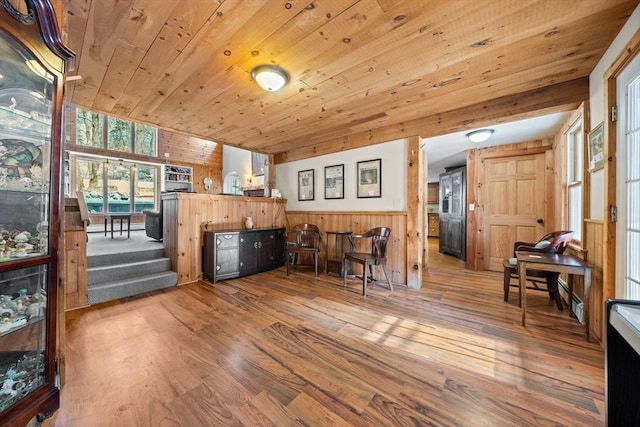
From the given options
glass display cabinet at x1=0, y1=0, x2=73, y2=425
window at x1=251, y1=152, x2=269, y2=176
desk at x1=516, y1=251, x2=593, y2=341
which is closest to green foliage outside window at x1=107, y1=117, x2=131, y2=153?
window at x1=251, y1=152, x2=269, y2=176

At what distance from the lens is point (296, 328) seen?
213 centimetres

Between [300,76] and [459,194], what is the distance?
4.51 meters

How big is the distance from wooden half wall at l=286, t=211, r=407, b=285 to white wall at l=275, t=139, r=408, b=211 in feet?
A: 0.34

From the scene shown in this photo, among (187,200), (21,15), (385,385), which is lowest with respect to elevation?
(385,385)

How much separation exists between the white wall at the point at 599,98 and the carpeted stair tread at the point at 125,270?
4826 mm

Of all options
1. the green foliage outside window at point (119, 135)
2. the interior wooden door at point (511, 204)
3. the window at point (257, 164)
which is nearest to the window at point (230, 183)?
the window at point (257, 164)

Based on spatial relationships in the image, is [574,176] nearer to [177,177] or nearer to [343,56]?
[343,56]

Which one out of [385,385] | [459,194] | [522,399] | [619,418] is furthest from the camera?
[459,194]

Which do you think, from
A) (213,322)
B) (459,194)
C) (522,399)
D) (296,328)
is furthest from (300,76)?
(459,194)

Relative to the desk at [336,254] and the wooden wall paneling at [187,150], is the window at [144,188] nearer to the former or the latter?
the wooden wall paneling at [187,150]

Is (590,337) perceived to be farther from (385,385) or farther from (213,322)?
(213,322)

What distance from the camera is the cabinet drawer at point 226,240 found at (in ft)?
11.5

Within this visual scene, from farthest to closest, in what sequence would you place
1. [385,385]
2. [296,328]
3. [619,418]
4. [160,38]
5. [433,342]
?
→ [296,328] < [433,342] < [160,38] < [385,385] < [619,418]

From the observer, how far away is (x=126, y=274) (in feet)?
10.1
